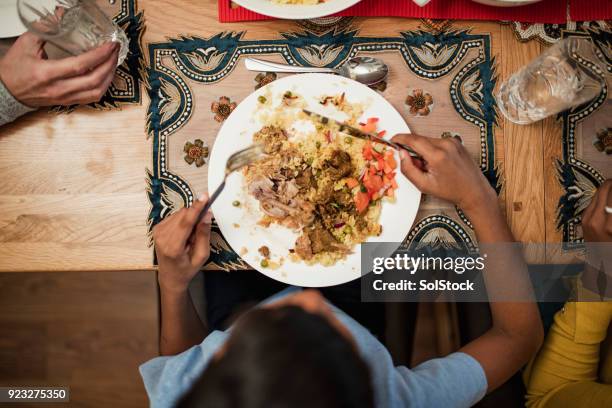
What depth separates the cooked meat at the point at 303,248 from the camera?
3.20ft

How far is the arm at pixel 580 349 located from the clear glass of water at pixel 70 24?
121 cm

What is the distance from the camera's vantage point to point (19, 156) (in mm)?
1021

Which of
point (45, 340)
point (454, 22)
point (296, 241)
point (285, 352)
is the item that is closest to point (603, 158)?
point (454, 22)

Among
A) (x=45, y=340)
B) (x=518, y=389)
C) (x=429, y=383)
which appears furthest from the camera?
(x=45, y=340)

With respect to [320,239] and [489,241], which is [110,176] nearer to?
[320,239]

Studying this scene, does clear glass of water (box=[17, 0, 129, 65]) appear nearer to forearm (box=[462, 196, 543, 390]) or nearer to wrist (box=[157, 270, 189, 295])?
wrist (box=[157, 270, 189, 295])

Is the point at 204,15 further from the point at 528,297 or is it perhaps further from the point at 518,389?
the point at 518,389

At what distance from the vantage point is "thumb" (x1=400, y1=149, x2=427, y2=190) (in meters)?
0.95

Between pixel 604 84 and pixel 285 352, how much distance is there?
3.14 ft

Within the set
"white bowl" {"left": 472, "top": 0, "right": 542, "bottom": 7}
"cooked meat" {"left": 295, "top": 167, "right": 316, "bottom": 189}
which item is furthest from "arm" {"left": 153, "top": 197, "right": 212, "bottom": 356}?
"white bowl" {"left": 472, "top": 0, "right": 542, "bottom": 7}

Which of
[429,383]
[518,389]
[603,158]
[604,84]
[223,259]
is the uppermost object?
[604,84]

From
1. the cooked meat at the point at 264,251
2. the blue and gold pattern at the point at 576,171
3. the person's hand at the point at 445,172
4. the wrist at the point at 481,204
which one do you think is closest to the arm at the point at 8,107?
the cooked meat at the point at 264,251

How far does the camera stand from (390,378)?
36.5 inches

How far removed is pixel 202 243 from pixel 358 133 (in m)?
0.43
